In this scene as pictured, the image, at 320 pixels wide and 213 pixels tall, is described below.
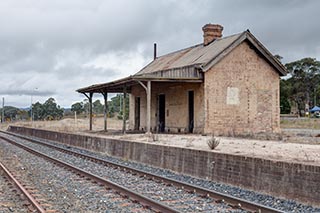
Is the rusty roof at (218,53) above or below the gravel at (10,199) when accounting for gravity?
above

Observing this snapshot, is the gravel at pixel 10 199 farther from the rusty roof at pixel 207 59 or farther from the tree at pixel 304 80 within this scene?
the tree at pixel 304 80

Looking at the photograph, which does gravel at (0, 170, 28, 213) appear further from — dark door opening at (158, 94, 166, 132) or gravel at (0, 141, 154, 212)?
dark door opening at (158, 94, 166, 132)

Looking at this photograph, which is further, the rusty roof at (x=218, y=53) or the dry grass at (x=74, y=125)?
the dry grass at (x=74, y=125)

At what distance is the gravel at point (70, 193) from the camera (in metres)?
8.20

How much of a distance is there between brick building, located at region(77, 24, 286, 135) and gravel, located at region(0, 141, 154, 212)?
335 inches

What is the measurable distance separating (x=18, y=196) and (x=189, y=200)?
366cm

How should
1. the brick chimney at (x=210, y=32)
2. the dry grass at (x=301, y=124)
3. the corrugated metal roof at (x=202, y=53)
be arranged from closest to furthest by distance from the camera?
the corrugated metal roof at (x=202, y=53) < the brick chimney at (x=210, y=32) < the dry grass at (x=301, y=124)

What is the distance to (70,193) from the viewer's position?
384 inches

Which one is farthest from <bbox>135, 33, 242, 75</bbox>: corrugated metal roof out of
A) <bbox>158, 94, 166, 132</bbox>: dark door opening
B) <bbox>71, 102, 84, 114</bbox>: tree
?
<bbox>71, 102, 84, 114</bbox>: tree

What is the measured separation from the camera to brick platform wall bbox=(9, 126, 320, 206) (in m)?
8.27

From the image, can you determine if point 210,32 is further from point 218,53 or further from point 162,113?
point 162,113

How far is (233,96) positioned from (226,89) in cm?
55

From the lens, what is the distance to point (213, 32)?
2695cm

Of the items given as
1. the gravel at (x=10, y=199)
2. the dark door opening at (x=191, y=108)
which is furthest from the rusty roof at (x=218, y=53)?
the gravel at (x=10, y=199)
